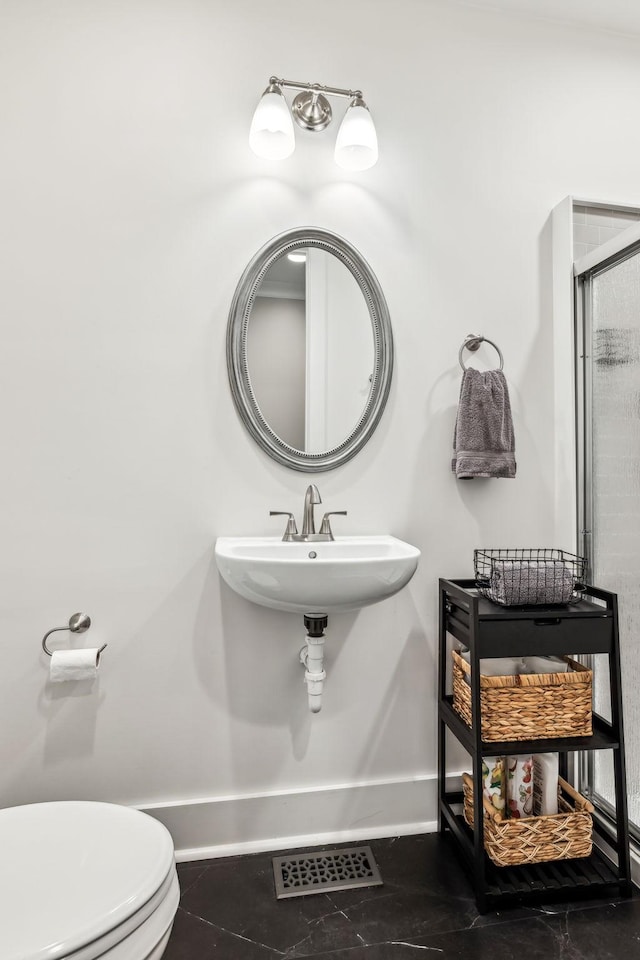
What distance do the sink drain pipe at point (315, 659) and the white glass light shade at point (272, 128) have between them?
4.41 feet

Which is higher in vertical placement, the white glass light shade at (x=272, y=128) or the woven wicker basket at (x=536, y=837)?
the white glass light shade at (x=272, y=128)

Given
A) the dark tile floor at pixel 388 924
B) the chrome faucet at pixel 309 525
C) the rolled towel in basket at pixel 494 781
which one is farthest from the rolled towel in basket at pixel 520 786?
the chrome faucet at pixel 309 525

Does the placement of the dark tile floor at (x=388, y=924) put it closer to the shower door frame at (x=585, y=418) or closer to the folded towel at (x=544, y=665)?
the shower door frame at (x=585, y=418)

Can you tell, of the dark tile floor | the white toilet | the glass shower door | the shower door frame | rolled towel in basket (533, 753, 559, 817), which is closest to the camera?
the white toilet

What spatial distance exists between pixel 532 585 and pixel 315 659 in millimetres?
630

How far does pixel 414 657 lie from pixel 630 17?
2247 millimetres

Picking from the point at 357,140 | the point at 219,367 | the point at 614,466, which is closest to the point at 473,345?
the point at 614,466

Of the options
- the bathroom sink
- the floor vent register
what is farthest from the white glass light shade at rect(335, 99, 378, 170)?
the floor vent register

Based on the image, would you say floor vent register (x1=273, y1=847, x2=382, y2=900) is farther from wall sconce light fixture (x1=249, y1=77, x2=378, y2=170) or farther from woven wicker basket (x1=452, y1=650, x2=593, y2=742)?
wall sconce light fixture (x1=249, y1=77, x2=378, y2=170)

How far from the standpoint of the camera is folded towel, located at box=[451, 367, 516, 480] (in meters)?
1.73

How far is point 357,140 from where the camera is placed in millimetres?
1648

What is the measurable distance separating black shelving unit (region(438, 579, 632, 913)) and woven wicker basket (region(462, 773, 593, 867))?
2.1 inches

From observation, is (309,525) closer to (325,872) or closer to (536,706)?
(536,706)

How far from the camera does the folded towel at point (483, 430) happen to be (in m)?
1.73
